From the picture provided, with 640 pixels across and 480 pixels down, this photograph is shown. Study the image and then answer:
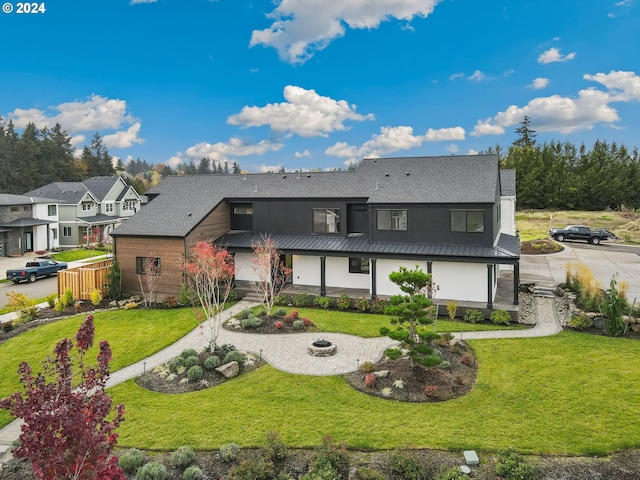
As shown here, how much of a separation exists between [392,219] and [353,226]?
9.56ft

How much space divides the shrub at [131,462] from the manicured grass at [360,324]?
951 centimetres

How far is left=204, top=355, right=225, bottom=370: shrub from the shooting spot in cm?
1259

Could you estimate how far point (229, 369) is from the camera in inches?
487

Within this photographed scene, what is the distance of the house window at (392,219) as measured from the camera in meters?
20.8

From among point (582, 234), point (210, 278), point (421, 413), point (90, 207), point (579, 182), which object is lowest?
point (421, 413)

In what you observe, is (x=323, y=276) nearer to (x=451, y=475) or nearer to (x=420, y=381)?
(x=420, y=381)

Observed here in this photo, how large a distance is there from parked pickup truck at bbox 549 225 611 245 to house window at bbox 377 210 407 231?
1183 inches

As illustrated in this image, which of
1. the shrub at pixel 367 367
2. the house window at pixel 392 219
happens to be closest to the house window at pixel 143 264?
the house window at pixel 392 219

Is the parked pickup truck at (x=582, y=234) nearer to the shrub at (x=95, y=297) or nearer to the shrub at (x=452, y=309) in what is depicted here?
the shrub at (x=452, y=309)

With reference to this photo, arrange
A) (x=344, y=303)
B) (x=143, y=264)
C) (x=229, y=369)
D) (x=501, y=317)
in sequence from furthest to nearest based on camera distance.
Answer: (x=143, y=264), (x=344, y=303), (x=501, y=317), (x=229, y=369)

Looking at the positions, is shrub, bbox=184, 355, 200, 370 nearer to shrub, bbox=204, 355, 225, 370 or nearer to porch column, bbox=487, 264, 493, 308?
shrub, bbox=204, 355, 225, 370

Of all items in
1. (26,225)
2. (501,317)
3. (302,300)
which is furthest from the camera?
(26,225)

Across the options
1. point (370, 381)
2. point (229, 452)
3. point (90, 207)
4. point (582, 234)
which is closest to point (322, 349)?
point (370, 381)

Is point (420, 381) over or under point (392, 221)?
under
